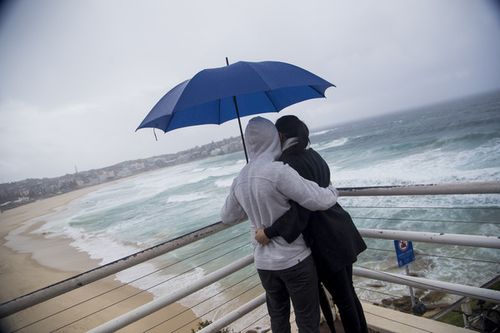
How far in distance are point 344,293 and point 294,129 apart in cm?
101

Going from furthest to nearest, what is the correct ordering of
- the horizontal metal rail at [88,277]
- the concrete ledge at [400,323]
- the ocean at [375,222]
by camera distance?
the ocean at [375,222]
the concrete ledge at [400,323]
the horizontal metal rail at [88,277]

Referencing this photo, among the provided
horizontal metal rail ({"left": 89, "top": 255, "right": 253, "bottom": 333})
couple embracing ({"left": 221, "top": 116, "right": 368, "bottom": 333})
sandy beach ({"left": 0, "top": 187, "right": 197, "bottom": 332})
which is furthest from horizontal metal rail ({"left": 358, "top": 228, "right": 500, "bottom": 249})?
sandy beach ({"left": 0, "top": 187, "right": 197, "bottom": 332})

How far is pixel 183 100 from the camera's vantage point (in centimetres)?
167

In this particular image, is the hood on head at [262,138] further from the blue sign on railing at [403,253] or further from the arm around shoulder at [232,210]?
the blue sign on railing at [403,253]

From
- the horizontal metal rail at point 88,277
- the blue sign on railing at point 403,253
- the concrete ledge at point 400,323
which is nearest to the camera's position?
the horizontal metal rail at point 88,277

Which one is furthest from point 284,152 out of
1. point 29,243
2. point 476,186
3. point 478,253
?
point 29,243

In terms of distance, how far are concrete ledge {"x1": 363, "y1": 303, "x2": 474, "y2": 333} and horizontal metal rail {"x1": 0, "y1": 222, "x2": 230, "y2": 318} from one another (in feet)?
4.54

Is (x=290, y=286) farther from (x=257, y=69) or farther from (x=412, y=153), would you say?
(x=412, y=153)

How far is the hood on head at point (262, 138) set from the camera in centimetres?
170

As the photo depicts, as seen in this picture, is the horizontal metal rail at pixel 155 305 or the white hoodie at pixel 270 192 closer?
the white hoodie at pixel 270 192

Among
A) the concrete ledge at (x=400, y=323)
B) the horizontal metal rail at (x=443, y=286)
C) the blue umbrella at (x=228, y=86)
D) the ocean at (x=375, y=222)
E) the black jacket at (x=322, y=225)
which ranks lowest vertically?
the ocean at (x=375, y=222)

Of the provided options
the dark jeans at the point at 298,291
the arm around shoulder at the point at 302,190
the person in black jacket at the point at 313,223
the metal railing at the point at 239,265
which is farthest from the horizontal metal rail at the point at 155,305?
the arm around shoulder at the point at 302,190

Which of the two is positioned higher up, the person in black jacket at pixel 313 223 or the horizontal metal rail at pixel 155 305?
the person in black jacket at pixel 313 223

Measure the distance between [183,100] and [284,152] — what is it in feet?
1.93
